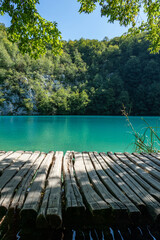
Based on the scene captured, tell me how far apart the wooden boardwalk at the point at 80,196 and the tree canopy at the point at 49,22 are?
2.57m

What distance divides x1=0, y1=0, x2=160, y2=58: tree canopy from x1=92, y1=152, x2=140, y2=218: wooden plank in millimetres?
2694

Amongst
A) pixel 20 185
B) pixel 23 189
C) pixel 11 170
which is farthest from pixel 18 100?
pixel 23 189

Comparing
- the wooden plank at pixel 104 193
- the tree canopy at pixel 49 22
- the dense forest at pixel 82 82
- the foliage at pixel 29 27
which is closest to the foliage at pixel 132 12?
the tree canopy at pixel 49 22

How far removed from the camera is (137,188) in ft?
5.34

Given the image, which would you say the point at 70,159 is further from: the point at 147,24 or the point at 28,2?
the point at 147,24

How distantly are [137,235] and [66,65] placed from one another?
50.6 m

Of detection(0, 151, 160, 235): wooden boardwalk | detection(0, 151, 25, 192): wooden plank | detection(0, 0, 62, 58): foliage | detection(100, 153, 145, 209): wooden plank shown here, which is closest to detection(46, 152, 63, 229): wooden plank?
detection(0, 151, 160, 235): wooden boardwalk

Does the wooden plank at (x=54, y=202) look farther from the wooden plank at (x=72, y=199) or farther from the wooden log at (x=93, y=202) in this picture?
the wooden log at (x=93, y=202)

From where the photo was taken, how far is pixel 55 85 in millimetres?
41031

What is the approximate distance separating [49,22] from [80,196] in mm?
3377

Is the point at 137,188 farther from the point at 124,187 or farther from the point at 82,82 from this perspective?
the point at 82,82

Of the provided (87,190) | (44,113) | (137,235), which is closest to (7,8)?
(87,190)

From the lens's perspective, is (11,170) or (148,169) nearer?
(11,170)

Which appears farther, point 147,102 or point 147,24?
point 147,102
